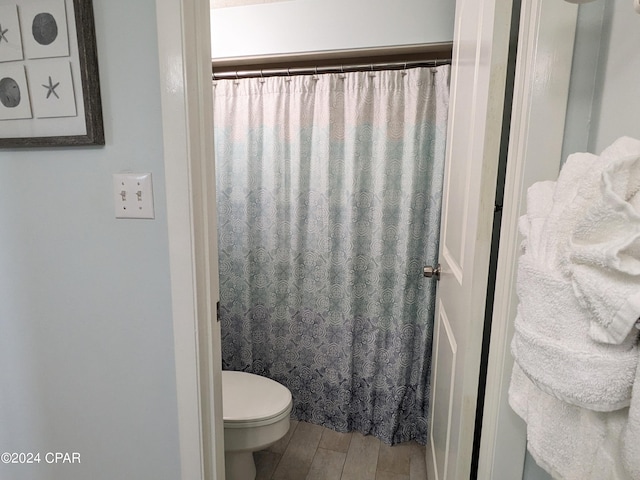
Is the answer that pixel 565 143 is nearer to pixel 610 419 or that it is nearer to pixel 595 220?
pixel 595 220

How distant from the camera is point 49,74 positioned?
0.83 metres

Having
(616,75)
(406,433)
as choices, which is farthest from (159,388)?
(406,433)

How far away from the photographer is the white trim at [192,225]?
2.56 ft

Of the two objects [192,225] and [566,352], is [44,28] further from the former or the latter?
[566,352]

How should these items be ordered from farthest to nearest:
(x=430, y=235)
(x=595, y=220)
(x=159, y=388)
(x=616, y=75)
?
(x=430, y=235) < (x=159, y=388) < (x=616, y=75) < (x=595, y=220)

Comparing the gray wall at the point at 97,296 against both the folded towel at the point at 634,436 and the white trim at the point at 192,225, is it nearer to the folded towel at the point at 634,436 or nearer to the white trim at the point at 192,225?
the white trim at the point at 192,225

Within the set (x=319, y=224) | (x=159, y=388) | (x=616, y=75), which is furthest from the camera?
(x=319, y=224)

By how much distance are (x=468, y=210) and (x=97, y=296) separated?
0.99 m

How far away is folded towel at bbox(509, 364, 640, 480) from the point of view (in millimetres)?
426

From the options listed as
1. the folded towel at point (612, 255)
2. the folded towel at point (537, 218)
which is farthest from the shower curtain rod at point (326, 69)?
the folded towel at point (612, 255)

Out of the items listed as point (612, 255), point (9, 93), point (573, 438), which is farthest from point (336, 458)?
point (9, 93)

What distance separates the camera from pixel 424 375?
1.83 m

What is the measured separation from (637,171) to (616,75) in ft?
0.98

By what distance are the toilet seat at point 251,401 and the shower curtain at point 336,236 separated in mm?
384
